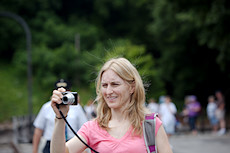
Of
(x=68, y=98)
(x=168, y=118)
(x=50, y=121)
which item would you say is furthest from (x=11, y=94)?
(x=68, y=98)

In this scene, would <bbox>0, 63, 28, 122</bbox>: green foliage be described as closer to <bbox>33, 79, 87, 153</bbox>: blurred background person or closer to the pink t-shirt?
<bbox>33, 79, 87, 153</bbox>: blurred background person

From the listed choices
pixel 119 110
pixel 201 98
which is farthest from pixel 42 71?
pixel 119 110

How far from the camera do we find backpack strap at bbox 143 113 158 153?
2.53m

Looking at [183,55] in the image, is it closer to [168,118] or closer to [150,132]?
[168,118]

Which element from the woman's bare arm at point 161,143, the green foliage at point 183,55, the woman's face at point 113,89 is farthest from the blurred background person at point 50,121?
the green foliage at point 183,55

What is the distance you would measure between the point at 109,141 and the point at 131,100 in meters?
0.37

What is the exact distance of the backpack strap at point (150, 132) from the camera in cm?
253

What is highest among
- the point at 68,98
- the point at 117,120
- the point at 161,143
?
the point at 68,98

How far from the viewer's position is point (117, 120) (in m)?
2.72

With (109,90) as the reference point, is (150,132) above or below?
below

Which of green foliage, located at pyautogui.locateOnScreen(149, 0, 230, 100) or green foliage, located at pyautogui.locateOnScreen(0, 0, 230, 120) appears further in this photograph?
green foliage, located at pyautogui.locateOnScreen(0, 0, 230, 120)

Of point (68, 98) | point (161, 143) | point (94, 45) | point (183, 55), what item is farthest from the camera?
point (94, 45)

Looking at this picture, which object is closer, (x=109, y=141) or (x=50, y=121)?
(x=109, y=141)

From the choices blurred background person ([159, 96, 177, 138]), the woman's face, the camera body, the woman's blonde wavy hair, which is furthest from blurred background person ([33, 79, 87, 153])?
blurred background person ([159, 96, 177, 138])
